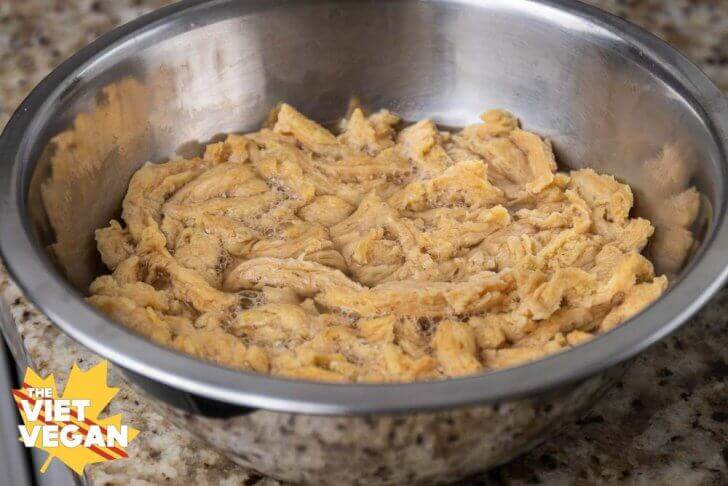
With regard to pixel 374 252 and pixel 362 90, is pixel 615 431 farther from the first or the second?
pixel 362 90

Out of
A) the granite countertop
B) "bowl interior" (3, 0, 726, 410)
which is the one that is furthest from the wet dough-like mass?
the granite countertop

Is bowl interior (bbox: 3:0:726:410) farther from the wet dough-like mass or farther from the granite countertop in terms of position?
the granite countertop

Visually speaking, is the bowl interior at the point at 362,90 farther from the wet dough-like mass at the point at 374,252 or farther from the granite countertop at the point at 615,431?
the granite countertop at the point at 615,431

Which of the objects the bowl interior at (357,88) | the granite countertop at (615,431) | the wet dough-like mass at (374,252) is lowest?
the granite countertop at (615,431)

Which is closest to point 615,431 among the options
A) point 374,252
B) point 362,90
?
point 374,252

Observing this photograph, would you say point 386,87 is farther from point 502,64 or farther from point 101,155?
point 101,155

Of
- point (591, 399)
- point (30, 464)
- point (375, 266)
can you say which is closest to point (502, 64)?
point (375, 266)

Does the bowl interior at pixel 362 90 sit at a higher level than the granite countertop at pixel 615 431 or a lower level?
higher

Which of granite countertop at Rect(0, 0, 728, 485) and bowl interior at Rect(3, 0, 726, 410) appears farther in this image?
bowl interior at Rect(3, 0, 726, 410)

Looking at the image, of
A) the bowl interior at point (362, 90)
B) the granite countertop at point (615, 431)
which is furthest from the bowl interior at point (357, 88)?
the granite countertop at point (615, 431)

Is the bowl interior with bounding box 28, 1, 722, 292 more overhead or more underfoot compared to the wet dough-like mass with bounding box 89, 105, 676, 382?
more overhead
